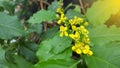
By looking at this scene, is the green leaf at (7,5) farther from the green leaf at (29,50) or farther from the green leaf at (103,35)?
the green leaf at (103,35)

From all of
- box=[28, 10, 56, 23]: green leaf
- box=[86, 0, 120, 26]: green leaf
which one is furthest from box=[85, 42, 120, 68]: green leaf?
box=[28, 10, 56, 23]: green leaf

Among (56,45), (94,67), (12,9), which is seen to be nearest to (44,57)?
(56,45)

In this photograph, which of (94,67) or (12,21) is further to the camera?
(12,21)

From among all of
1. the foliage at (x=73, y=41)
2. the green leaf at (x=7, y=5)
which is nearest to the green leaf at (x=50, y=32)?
the foliage at (x=73, y=41)

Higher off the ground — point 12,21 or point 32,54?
point 12,21

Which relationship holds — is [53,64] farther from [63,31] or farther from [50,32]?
[50,32]

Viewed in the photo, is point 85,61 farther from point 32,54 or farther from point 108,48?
point 32,54

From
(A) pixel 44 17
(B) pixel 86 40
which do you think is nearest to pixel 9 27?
(A) pixel 44 17
